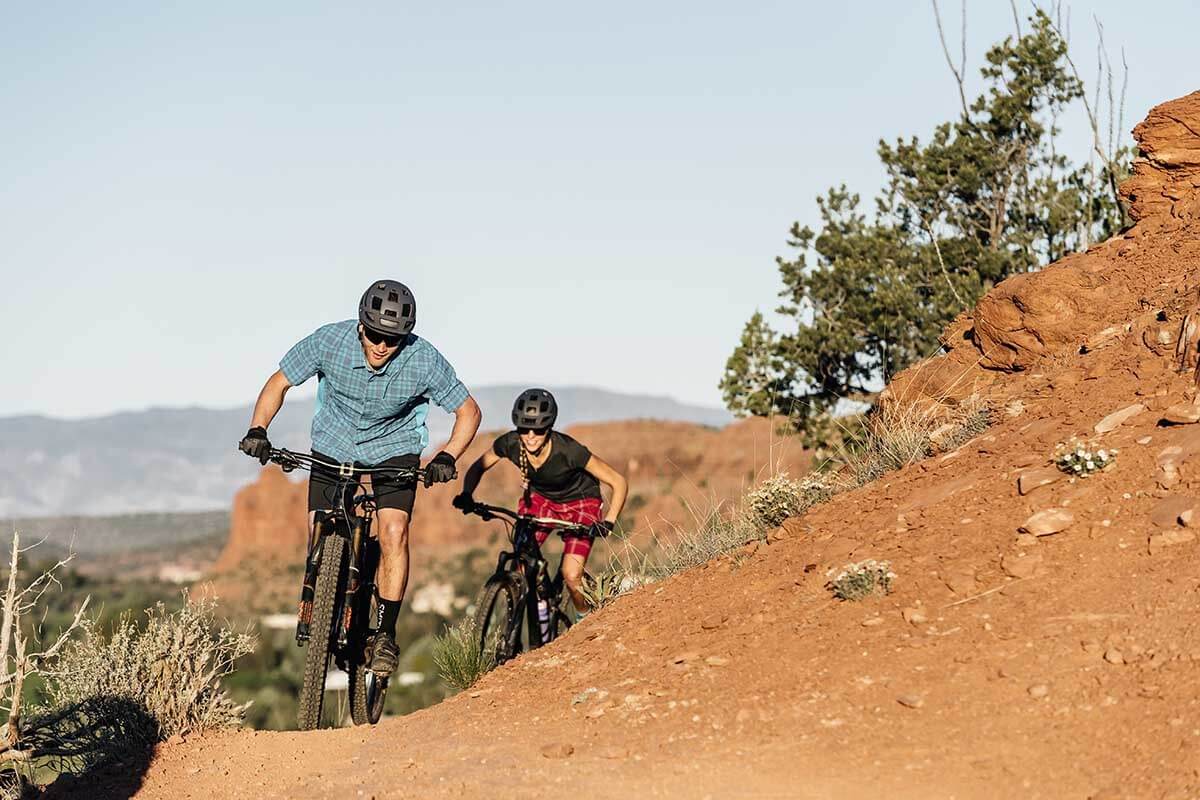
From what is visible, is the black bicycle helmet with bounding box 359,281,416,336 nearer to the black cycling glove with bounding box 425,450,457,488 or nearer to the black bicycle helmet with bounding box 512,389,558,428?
the black cycling glove with bounding box 425,450,457,488

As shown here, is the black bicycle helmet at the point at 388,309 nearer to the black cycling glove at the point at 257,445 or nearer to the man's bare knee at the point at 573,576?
the black cycling glove at the point at 257,445

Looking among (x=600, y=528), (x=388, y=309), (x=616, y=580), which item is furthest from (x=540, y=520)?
(x=388, y=309)

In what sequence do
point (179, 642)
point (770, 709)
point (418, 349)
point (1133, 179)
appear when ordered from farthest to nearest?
point (1133, 179), point (179, 642), point (418, 349), point (770, 709)

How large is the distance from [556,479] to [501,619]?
1.04 metres

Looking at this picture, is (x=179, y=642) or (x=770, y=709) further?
(x=179, y=642)

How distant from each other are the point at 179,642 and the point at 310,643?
1.37 meters

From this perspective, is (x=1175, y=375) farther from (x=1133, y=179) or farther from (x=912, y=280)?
(x=912, y=280)

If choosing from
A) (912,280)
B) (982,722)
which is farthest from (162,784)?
(912,280)

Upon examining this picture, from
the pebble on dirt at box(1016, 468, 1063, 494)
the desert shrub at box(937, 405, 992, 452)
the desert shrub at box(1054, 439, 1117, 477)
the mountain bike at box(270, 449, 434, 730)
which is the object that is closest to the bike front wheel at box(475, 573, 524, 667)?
the mountain bike at box(270, 449, 434, 730)

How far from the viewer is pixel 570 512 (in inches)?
394

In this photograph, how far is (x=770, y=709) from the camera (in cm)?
685

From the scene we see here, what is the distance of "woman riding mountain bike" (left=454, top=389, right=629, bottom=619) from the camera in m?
9.65

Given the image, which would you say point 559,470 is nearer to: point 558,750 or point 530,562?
point 530,562

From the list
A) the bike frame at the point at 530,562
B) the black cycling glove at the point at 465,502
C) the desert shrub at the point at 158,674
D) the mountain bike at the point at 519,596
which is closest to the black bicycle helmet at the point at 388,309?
the mountain bike at the point at 519,596
